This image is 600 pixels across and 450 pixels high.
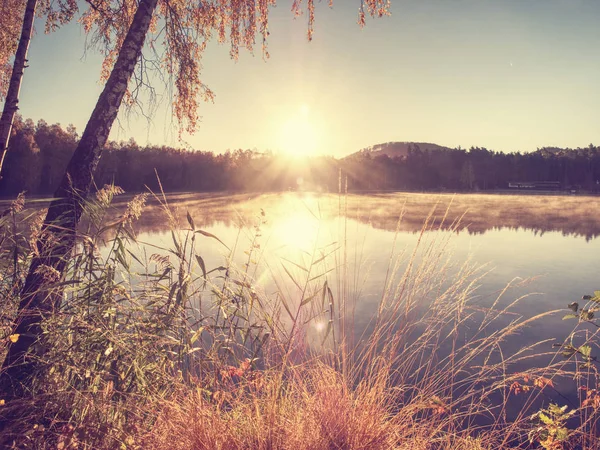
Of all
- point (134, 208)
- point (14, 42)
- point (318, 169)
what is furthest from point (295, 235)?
point (318, 169)

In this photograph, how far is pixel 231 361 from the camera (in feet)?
12.1

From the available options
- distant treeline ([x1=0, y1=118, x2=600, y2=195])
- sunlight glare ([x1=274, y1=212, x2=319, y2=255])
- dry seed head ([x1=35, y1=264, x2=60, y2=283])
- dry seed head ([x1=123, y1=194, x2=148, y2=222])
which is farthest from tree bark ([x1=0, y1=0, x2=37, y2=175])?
distant treeline ([x1=0, y1=118, x2=600, y2=195])

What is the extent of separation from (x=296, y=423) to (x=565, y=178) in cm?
8872

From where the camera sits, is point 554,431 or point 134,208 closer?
point 554,431

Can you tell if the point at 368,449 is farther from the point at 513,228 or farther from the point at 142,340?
the point at 513,228

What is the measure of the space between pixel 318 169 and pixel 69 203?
74836mm

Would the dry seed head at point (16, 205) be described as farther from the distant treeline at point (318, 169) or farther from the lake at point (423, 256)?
the distant treeline at point (318, 169)

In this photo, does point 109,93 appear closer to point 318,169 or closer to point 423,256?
point 423,256

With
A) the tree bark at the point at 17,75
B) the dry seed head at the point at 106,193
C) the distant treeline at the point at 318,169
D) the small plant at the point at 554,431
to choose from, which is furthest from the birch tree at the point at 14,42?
the distant treeline at the point at 318,169

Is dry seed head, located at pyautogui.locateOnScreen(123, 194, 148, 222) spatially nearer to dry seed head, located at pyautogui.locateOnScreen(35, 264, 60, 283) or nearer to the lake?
the lake

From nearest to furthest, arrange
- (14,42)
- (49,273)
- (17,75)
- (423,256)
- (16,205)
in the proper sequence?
1. (49,273)
2. (16,205)
3. (423,256)
4. (17,75)
5. (14,42)

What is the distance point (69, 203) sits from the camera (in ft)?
8.46

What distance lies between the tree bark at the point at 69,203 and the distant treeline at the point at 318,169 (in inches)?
1900

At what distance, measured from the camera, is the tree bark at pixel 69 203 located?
2291 millimetres
